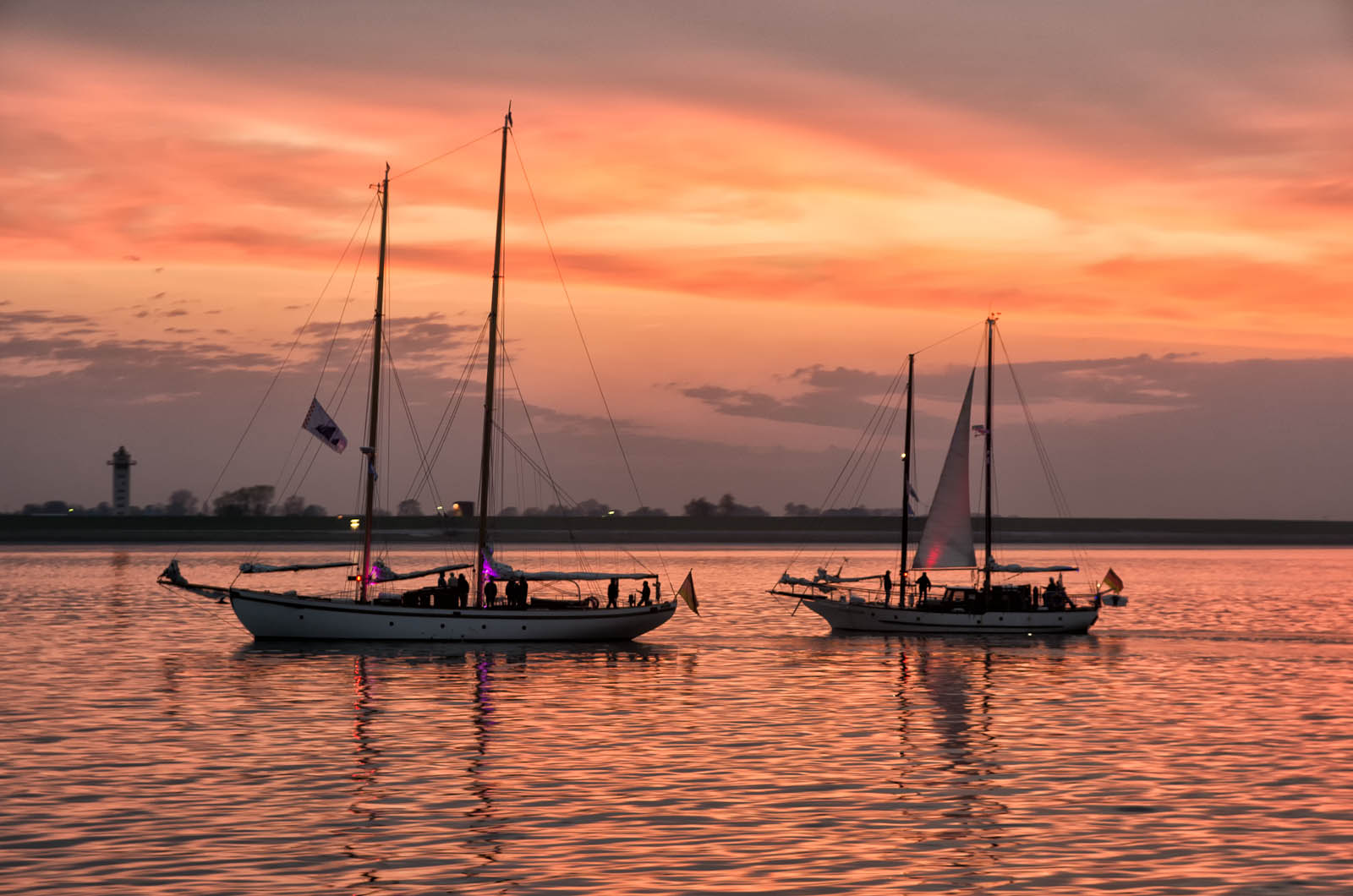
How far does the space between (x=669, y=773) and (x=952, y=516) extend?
55.0 meters

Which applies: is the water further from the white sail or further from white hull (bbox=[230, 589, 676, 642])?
the white sail

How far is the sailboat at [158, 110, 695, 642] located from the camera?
71.2 m

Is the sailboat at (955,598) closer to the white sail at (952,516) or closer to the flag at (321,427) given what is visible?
the white sail at (952,516)

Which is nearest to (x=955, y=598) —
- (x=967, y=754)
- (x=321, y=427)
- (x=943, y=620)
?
(x=943, y=620)

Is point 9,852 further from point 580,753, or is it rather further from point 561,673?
point 561,673

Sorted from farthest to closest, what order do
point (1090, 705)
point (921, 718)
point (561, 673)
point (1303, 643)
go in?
point (1303, 643) < point (561, 673) < point (1090, 705) < point (921, 718)

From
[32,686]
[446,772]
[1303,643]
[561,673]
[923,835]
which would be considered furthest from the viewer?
[1303,643]

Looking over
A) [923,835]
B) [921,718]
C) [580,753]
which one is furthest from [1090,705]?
[923,835]

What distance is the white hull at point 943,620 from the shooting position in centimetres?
8312

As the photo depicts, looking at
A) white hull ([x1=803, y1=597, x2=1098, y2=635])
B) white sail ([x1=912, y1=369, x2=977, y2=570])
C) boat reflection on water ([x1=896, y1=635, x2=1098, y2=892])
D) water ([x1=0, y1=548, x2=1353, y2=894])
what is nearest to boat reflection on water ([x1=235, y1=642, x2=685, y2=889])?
water ([x1=0, y1=548, x2=1353, y2=894])

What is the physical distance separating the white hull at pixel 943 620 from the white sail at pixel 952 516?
134 inches

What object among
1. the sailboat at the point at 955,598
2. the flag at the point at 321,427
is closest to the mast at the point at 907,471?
the sailboat at the point at 955,598

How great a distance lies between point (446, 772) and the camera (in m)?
34.1

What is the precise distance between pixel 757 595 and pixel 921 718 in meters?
85.3
